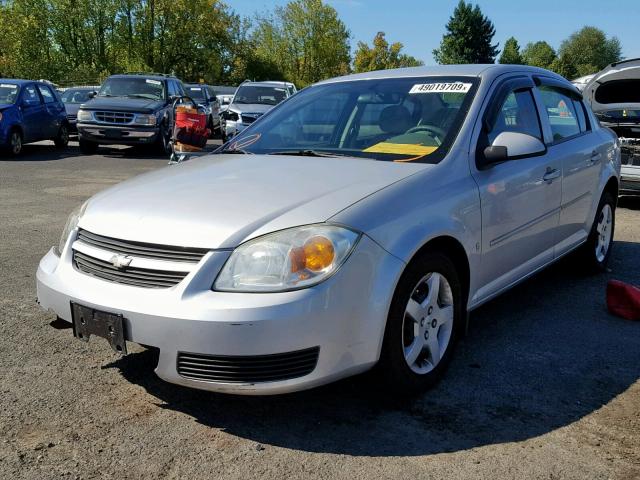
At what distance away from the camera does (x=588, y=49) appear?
113750 millimetres

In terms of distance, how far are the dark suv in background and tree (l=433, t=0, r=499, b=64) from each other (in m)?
64.6

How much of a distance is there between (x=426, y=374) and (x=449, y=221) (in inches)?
29.6

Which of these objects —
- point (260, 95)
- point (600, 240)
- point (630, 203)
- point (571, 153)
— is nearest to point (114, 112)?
point (260, 95)

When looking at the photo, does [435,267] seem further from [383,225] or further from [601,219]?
[601,219]

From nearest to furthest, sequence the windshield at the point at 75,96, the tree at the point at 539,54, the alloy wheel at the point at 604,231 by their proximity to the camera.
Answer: the alloy wheel at the point at 604,231 → the windshield at the point at 75,96 → the tree at the point at 539,54

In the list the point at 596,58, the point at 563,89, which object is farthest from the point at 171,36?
the point at 596,58

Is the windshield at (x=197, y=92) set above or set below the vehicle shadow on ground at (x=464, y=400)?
above

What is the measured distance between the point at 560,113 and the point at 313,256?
295cm

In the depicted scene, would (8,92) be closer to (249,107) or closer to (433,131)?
(249,107)

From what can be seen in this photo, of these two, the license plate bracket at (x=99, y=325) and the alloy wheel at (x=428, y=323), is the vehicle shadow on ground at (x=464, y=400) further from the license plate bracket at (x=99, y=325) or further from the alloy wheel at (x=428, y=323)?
the license plate bracket at (x=99, y=325)

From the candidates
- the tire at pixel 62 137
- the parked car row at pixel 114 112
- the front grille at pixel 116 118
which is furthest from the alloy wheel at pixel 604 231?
the tire at pixel 62 137

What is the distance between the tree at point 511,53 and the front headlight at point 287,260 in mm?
89404

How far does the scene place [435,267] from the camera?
3260 millimetres

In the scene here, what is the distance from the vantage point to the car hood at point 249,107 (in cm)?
1621
